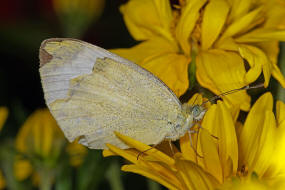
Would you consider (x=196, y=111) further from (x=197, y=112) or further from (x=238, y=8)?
(x=238, y=8)

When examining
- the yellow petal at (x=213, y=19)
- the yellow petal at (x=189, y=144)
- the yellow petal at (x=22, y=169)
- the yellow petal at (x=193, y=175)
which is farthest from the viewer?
the yellow petal at (x=22, y=169)

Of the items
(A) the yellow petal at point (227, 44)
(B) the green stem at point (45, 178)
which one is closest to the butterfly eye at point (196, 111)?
(A) the yellow petal at point (227, 44)

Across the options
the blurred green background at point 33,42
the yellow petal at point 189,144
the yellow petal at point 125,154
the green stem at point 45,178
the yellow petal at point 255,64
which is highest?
the yellow petal at point 255,64

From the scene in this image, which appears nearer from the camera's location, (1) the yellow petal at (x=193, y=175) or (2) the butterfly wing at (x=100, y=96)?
(1) the yellow petal at (x=193, y=175)

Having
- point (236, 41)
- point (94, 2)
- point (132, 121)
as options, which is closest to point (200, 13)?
point (236, 41)

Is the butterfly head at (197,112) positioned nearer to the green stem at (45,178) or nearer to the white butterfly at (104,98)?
the white butterfly at (104,98)

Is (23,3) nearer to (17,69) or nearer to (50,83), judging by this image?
(17,69)
